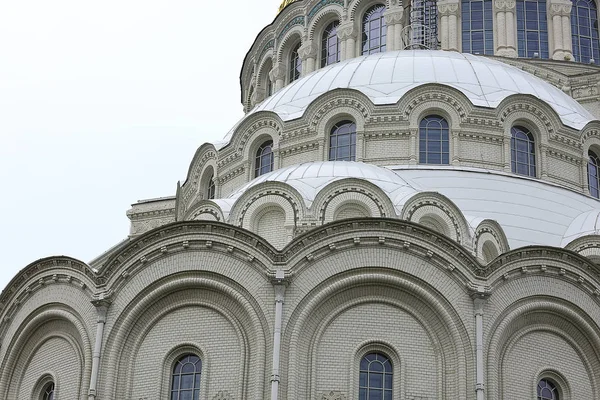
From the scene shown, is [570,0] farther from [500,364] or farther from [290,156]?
[500,364]

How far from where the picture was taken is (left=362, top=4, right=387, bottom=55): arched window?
50.0 metres

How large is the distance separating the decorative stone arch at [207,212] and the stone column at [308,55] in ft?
62.0

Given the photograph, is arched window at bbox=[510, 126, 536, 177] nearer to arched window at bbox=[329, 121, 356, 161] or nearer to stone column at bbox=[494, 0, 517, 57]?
arched window at bbox=[329, 121, 356, 161]

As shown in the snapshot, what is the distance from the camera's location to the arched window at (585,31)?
49031mm

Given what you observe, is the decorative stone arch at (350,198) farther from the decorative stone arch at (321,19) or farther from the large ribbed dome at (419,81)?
the decorative stone arch at (321,19)

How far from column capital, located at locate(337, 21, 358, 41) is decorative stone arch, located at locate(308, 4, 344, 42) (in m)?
0.88

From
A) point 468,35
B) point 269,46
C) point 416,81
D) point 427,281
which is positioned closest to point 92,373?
point 427,281

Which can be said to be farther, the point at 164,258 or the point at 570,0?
the point at 570,0

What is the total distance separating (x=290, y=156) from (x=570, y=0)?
17153 millimetres

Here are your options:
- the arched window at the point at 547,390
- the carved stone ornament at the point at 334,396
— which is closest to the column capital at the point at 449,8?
the arched window at the point at 547,390

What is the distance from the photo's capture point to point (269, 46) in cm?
5488

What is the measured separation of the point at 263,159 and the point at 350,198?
24.2ft

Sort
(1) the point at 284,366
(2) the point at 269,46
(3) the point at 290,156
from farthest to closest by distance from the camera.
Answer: (2) the point at 269,46, (3) the point at 290,156, (1) the point at 284,366

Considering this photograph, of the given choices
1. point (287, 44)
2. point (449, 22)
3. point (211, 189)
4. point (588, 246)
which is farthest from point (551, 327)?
point (287, 44)
